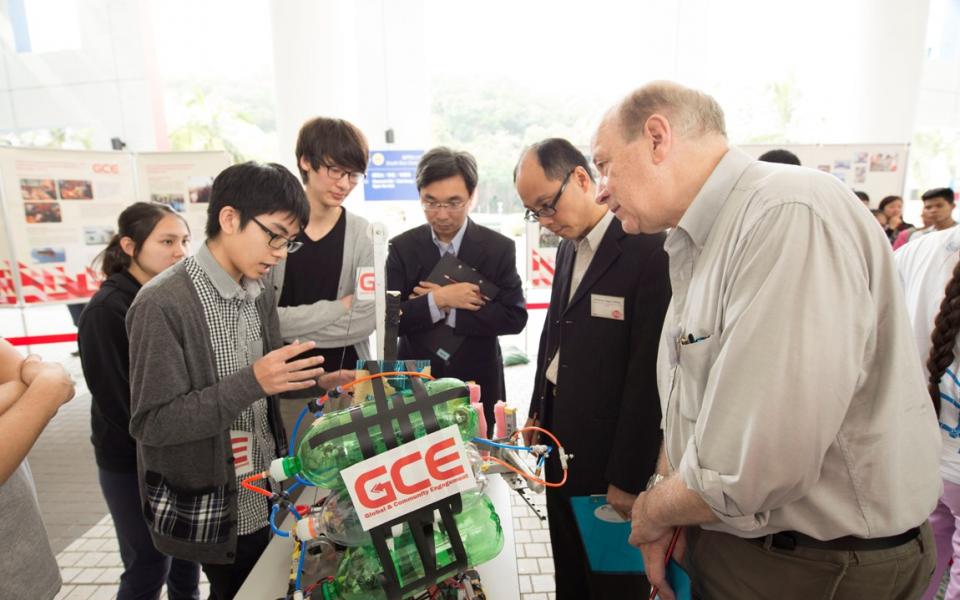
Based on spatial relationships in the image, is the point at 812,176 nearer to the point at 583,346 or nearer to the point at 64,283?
the point at 583,346

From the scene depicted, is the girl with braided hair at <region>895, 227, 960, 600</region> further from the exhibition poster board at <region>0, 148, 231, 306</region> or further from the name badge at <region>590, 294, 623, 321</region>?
the exhibition poster board at <region>0, 148, 231, 306</region>

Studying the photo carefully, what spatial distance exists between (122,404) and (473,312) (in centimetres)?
121

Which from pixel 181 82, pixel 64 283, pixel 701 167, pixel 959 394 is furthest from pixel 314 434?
pixel 181 82

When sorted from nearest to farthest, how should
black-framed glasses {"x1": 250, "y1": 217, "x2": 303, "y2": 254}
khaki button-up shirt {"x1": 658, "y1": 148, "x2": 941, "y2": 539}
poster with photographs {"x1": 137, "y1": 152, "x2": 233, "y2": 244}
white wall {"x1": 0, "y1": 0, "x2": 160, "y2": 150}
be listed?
khaki button-up shirt {"x1": 658, "y1": 148, "x2": 941, "y2": 539}
black-framed glasses {"x1": 250, "y1": 217, "x2": 303, "y2": 254}
poster with photographs {"x1": 137, "y1": 152, "x2": 233, "y2": 244}
white wall {"x1": 0, "y1": 0, "x2": 160, "y2": 150}

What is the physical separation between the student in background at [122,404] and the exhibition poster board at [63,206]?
11.3ft

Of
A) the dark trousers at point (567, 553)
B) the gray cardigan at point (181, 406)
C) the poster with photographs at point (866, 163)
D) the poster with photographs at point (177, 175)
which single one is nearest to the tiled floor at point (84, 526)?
the dark trousers at point (567, 553)

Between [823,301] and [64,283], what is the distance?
608cm

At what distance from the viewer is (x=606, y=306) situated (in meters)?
1.42

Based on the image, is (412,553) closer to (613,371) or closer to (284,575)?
(284,575)

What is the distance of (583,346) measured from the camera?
1.47 metres

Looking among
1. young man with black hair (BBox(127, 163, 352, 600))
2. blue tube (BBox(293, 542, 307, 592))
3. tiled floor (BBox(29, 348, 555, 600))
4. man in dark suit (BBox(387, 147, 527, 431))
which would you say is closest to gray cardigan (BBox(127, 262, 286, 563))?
young man with black hair (BBox(127, 163, 352, 600))

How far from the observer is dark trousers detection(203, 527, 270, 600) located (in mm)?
1295

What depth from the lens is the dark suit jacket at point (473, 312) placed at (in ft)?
6.58

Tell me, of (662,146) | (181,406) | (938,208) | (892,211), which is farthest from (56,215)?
(892,211)
